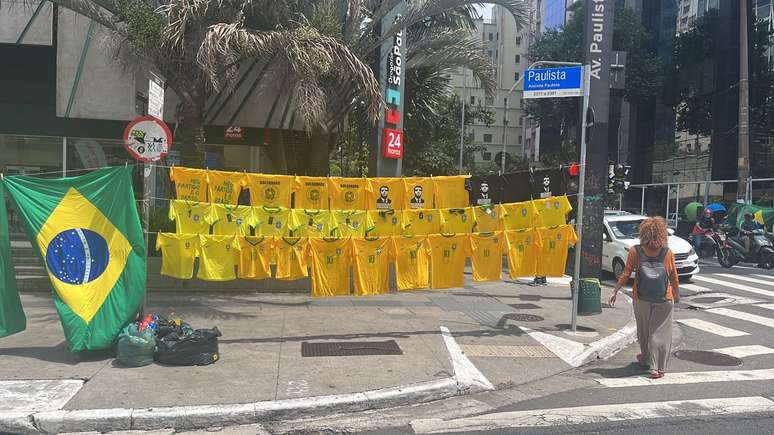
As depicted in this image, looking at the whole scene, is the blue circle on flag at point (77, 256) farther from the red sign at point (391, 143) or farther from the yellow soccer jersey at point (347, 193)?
the red sign at point (391, 143)

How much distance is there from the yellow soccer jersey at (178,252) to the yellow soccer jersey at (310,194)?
5.71 ft

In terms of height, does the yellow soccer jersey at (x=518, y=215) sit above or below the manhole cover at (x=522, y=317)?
above

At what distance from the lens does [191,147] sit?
11.4 metres

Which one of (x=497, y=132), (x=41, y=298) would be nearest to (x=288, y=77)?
(x=41, y=298)

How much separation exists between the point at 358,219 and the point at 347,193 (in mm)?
801

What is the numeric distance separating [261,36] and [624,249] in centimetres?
1013

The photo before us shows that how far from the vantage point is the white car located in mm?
14133

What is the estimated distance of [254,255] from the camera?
29.5 feet

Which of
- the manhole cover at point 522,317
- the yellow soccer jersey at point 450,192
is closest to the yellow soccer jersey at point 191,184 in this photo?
the yellow soccer jersey at point 450,192

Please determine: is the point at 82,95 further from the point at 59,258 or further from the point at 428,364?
the point at 428,364

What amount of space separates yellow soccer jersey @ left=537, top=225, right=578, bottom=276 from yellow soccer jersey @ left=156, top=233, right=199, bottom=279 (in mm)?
5160

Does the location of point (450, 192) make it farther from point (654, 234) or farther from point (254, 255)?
point (654, 234)

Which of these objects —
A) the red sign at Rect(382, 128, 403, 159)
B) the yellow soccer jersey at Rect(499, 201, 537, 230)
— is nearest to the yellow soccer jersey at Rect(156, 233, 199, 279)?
the yellow soccer jersey at Rect(499, 201, 537, 230)

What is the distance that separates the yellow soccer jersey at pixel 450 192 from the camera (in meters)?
9.31
